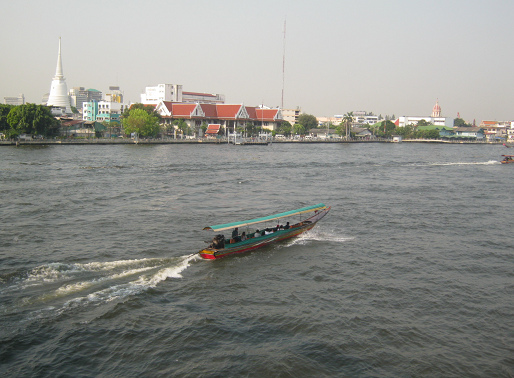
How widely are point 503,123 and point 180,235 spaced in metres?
177

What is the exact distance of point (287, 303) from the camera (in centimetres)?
1240

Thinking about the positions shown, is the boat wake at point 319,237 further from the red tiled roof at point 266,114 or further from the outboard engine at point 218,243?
the red tiled roof at point 266,114

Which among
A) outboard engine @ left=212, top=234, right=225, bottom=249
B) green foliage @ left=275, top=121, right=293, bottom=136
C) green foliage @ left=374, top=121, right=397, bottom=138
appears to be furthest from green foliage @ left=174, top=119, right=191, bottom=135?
outboard engine @ left=212, top=234, right=225, bottom=249

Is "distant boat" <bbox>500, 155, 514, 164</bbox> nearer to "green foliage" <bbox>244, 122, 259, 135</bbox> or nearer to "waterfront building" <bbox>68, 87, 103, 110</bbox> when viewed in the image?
"green foliage" <bbox>244, 122, 259, 135</bbox>

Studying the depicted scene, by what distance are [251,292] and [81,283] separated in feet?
15.8

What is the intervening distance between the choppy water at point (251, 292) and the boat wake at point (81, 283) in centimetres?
6

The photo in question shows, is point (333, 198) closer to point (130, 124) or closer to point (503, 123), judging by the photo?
point (130, 124)

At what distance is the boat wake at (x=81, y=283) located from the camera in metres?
11.6

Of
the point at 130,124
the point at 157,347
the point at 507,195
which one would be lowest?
the point at 157,347

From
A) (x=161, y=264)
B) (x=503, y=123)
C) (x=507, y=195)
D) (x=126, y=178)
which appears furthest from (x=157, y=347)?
(x=503, y=123)

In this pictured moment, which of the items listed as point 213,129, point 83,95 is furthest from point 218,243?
point 83,95

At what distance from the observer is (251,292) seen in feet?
42.9

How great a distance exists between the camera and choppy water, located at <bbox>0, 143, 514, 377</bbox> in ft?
32.2

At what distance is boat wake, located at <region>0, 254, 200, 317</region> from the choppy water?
0.06 meters
